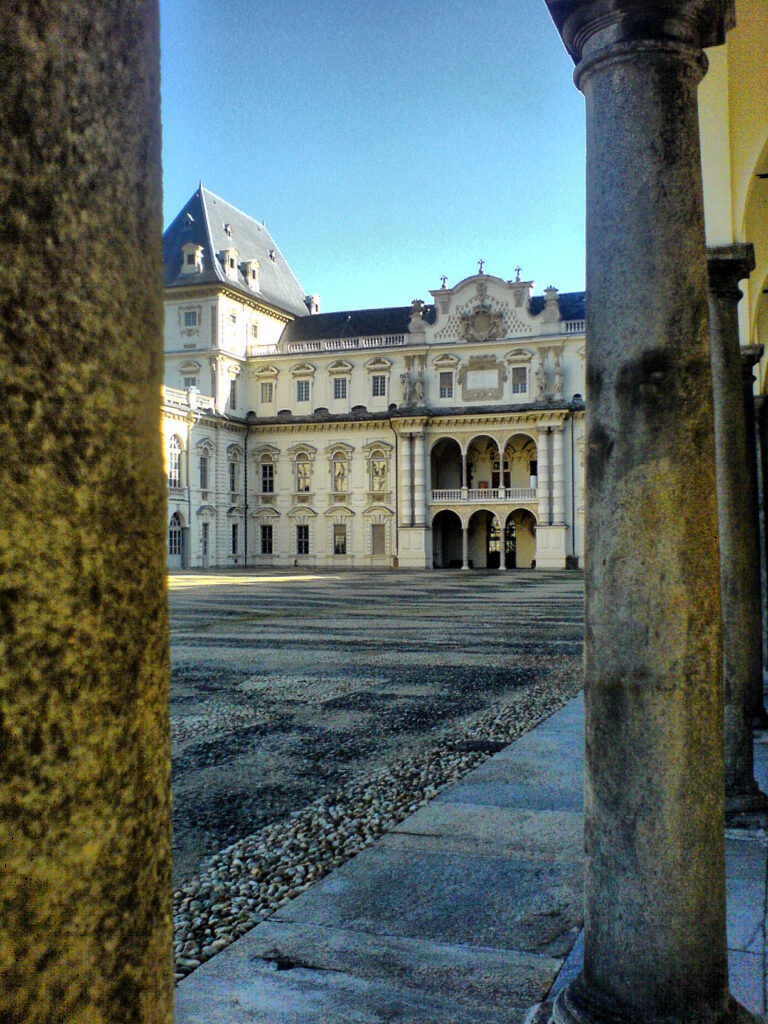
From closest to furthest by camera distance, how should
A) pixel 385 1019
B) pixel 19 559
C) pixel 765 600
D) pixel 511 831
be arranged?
pixel 19 559 → pixel 385 1019 → pixel 511 831 → pixel 765 600

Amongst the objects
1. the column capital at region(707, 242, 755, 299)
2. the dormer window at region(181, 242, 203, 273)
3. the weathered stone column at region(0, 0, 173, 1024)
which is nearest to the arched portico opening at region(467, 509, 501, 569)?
the dormer window at region(181, 242, 203, 273)

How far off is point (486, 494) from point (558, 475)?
4.17m

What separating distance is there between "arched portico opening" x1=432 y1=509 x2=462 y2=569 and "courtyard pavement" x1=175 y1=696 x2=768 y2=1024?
47472mm

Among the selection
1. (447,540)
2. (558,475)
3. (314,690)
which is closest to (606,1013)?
(314,690)

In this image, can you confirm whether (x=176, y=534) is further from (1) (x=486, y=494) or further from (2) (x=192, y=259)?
(1) (x=486, y=494)

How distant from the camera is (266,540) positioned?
53.2 metres

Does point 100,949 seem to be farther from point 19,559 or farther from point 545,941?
point 545,941

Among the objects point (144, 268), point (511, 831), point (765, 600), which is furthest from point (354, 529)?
point (144, 268)

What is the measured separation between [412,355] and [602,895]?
48520 mm

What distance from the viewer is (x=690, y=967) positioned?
7.28 feet

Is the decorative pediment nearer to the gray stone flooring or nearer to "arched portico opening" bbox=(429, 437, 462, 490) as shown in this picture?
"arched portico opening" bbox=(429, 437, 462, 490)

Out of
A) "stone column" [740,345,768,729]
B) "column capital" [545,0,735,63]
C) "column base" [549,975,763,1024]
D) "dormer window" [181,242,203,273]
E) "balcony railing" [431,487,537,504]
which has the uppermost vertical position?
"dormer window" [181,242,203,273]

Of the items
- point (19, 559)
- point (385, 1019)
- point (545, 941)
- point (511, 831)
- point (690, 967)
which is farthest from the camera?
point (511, 831)

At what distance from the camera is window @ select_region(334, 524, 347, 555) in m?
51.7
